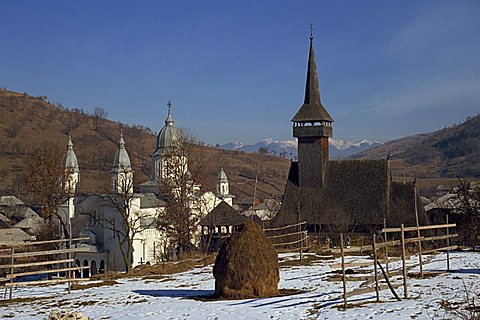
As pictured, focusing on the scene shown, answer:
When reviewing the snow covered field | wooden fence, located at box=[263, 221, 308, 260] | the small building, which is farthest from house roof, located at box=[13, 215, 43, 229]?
the snow covered field

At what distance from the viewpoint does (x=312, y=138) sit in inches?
2046

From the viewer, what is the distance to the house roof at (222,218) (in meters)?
49.6

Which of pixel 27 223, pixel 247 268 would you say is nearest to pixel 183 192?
pixel 247 268

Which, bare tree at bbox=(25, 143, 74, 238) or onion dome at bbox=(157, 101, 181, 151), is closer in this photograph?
bare tree at bbox=(25, 143, 74, 238)

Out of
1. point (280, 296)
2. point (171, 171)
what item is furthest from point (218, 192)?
point (280, 296)

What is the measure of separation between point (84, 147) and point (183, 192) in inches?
4257

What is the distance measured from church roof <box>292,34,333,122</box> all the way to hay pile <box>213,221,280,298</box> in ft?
115

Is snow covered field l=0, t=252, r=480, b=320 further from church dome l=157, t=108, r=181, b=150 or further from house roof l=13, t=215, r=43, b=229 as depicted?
house roof l=13, t=215, r=43, b=229

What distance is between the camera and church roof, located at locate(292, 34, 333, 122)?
2040 inches

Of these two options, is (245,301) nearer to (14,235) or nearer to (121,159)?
(121,159)

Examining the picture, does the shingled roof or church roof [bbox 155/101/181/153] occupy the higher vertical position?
church roof [bbox 155/101/181/153]

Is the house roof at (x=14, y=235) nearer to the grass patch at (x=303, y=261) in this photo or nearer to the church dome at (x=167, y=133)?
the church dome at (x=167, y=133)

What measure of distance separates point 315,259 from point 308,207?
20.1 meters

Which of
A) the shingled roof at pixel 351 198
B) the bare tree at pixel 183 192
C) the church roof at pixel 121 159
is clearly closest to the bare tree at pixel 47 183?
the bare tree at pixel 183 192
